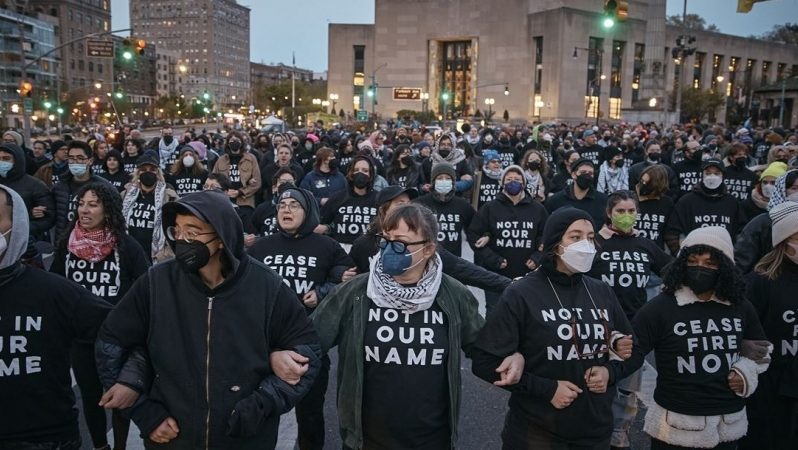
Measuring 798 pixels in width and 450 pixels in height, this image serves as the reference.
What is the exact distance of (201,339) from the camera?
275 centimetres

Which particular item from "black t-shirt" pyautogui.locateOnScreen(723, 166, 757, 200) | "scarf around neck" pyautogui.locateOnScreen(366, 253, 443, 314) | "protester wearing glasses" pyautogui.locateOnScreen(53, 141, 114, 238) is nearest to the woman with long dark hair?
"scarf around neck" pyautogui.locateOnScreen(366, 253, 443, 314)

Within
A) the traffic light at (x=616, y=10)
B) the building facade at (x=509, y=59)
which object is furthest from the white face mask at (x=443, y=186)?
the building facade at (x=509, y=59)

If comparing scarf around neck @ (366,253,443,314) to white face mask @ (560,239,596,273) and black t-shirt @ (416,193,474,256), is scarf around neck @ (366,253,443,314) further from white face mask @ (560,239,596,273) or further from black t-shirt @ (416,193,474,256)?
black t-shirt @ (416,193,474,256)

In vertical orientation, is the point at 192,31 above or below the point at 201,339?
above

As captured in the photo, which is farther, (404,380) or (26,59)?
(26,59)

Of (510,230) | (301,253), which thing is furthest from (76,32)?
(301,253)

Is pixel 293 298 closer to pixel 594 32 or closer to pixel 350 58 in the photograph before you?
pixel 594 32

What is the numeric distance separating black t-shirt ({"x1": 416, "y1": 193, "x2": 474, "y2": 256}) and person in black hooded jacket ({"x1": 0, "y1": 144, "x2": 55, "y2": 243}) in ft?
13.1

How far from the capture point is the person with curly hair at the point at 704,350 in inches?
138

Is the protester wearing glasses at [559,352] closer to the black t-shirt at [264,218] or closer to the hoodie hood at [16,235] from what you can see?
the hoodie hood at [16,235]

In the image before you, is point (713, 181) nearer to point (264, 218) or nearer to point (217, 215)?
→ point (264, 218)

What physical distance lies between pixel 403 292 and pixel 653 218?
166 inches

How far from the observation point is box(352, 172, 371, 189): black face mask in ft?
23.5

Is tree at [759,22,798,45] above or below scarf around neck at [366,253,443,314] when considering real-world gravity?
above
